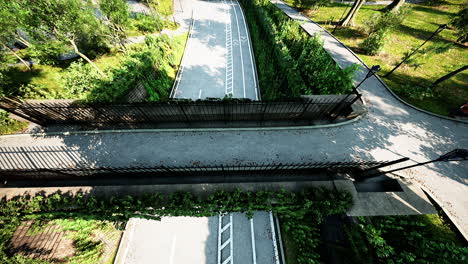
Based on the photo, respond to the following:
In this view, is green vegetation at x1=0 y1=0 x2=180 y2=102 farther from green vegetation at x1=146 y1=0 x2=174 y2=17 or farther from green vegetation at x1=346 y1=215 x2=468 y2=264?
green vegetation at x1=146 y1=0 x2=174 y2=17

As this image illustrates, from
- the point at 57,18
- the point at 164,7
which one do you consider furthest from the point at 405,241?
the point at 164,7

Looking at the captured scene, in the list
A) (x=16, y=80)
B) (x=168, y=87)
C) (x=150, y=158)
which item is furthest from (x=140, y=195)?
(x=16, y=80)

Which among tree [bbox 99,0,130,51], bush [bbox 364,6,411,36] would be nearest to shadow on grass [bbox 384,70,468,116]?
bush [bbox 364,6,411,36]

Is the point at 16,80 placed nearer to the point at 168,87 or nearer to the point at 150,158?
the point at 168,87

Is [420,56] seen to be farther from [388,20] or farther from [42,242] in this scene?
[42,242]

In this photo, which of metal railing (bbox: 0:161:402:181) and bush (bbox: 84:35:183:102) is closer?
metal railing (bbox: 0:161:402:181)

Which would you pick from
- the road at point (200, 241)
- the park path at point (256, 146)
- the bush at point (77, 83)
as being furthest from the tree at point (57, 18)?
the road at point (200, 241)
